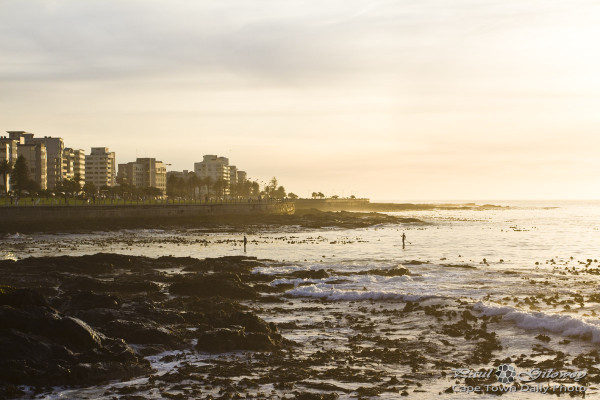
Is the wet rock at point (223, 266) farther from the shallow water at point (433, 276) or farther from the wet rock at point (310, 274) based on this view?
the wet rock at point (310, 274)

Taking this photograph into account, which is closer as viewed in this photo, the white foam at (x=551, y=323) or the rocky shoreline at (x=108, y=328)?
the rocky shoreline at (x=108, y=328)

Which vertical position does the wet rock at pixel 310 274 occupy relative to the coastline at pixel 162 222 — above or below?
below

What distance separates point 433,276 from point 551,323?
57.6 feet

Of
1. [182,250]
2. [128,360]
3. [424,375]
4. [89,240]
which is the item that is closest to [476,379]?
[424,375]

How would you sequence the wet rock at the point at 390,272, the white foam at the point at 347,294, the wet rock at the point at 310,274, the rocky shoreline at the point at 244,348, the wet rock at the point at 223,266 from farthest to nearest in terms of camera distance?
the wet rock at the point at 223,266, the wet rock at the point at 390,272, the wet rock at the point at 310,274, the white foam at the point at 347,294, the rocky shoreline at the point at 244,348

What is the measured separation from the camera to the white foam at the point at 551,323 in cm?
2248

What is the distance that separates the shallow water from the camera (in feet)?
77.3

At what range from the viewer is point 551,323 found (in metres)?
24.0

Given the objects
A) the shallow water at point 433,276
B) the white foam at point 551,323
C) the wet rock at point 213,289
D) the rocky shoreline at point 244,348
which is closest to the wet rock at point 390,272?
the shallow water at point 433,276

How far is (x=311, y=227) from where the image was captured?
11156cm

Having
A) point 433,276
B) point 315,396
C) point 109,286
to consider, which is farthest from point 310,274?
point 315,396

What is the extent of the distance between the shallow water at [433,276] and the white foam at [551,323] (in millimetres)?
38

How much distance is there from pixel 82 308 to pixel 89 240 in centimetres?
5135

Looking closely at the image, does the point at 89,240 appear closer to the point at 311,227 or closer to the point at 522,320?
the point at 311,227
